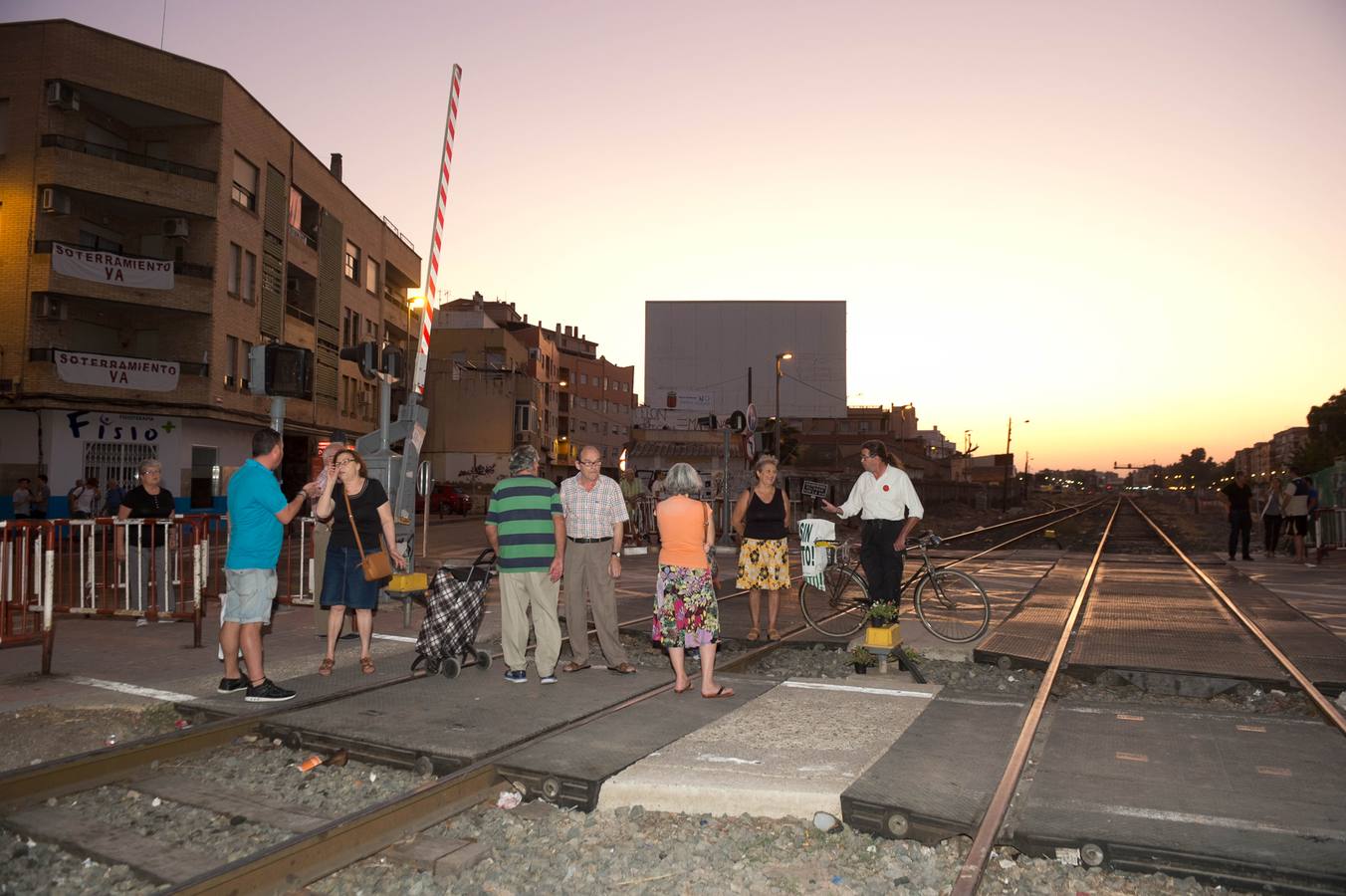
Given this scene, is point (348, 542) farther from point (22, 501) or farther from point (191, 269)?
point (191, 269)

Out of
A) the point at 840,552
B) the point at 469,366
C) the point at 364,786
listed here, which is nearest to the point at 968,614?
the point at 840,552

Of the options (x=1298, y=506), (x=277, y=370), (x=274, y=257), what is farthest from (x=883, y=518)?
(x=274, y=257)

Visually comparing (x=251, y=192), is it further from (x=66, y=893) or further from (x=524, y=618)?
(x=66, y=893)

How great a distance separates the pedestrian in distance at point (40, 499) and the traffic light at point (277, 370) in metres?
19.2

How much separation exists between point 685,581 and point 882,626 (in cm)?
201

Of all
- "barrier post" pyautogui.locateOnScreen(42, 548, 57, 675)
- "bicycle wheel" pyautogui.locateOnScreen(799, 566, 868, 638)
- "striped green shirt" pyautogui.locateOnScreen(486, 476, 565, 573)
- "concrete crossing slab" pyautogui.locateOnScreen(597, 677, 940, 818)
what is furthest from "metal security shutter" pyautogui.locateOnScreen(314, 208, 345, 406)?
"concrete crossing slab" pyautogui.locateOnScreen(597, 677, 940, 818)

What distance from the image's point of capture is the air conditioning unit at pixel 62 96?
27.9 meters

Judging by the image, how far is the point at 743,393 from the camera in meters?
57.3

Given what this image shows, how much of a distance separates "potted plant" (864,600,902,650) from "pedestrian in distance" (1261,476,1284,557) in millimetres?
16573

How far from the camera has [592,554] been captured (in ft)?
26.6

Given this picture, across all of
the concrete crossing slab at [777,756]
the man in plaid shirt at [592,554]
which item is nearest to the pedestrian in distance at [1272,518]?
the concrete crossing slab at [777,756]

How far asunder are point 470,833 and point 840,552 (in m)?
6.69

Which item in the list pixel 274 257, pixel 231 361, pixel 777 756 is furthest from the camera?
pixel 274 257

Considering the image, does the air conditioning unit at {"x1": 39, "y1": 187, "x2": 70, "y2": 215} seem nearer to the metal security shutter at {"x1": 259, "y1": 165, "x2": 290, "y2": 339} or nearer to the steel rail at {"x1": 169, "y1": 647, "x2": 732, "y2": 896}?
the metal security shutter at {"x1": 259, "y1": 165, "x2": 290, "y2": 339}
